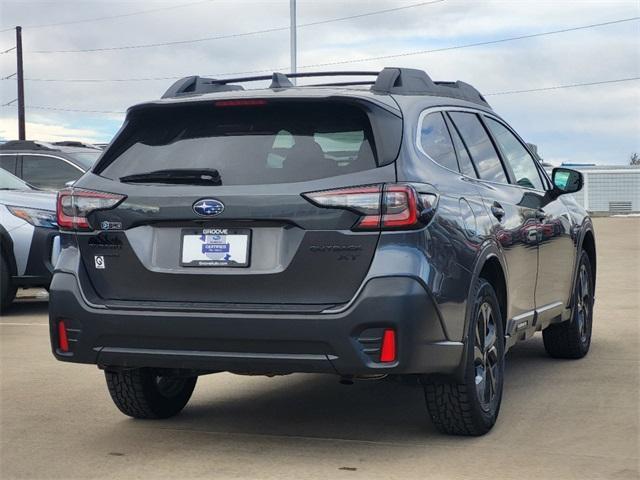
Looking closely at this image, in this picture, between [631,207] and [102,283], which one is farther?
[631,207]

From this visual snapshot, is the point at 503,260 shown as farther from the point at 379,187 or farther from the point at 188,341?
the point at 188,341

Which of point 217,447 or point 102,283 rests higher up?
point 102,283

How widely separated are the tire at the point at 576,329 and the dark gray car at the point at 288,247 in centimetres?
228

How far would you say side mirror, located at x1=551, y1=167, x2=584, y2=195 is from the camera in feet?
26.4

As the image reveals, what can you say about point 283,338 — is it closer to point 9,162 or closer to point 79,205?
point 79,205

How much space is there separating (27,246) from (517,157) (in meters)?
5.99

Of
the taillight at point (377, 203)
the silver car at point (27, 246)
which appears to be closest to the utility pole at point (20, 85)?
the silver car at point (27, 246)

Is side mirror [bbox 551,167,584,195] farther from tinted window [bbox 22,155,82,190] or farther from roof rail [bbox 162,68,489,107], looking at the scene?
tinted window [bbox 22,155,82,190]

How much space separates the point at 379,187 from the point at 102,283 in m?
Answer: 1.39

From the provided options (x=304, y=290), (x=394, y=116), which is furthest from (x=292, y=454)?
(x=394, y=116)

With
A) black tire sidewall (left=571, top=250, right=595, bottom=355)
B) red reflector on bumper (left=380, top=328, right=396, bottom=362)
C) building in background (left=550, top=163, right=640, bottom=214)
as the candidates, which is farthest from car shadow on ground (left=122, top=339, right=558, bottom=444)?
building in background (left=550, top=163, right=640, bottom=214)

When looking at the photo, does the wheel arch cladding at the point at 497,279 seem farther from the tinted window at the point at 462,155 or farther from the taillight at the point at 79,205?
the taillight at the point at 79,205

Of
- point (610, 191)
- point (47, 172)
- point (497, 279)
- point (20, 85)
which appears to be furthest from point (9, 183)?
point (20, 85)

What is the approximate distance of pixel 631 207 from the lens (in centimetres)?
5266
